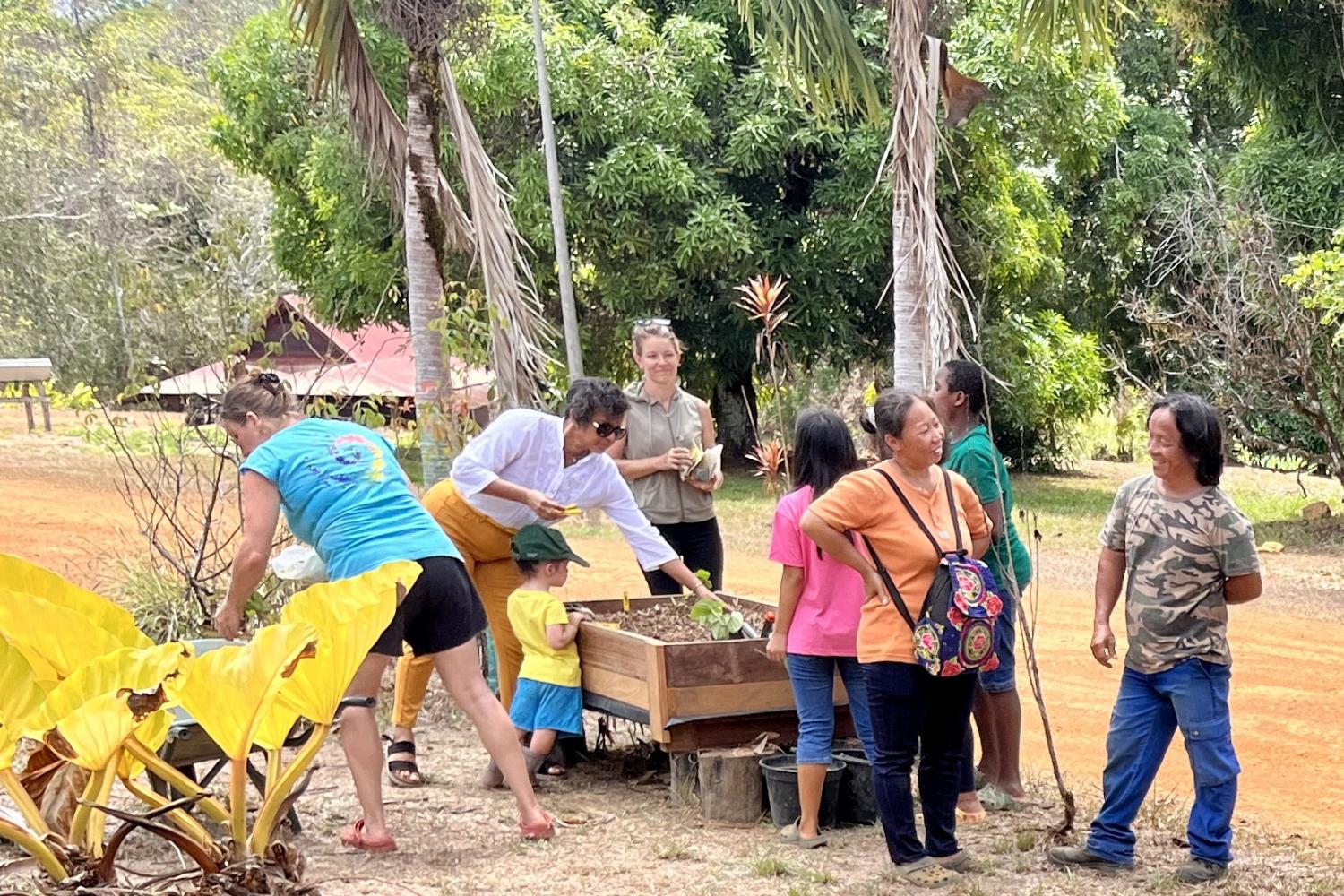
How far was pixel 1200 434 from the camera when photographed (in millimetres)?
4797

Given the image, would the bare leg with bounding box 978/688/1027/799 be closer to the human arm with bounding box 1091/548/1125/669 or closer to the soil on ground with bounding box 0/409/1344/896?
the soil on ground with bounding box 0/409/1344/896

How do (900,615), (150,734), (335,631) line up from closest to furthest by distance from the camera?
(335,631) < (150,734) < (900,615)

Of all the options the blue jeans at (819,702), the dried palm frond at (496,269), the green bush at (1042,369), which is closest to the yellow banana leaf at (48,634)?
the blue jeans at (819,702)

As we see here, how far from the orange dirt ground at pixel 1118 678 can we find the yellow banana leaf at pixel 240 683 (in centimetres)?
486

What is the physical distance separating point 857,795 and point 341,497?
222 cm

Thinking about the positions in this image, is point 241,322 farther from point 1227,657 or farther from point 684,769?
point 1227,657

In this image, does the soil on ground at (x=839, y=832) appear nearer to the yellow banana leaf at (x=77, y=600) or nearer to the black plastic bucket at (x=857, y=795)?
the black plastic bucket at (x=857, y=795)

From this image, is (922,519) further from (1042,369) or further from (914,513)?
(1042,369)

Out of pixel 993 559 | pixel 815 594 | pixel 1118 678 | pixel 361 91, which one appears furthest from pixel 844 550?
pixel 1118 678

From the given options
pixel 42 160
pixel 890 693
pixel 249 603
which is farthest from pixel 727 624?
pixel 42 160

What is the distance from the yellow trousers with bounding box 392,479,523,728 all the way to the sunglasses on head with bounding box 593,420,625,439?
2.36 feet

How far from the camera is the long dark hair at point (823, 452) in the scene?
542 cm

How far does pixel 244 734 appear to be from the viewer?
247 centimetres

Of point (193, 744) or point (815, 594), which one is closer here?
point (193, 744)
